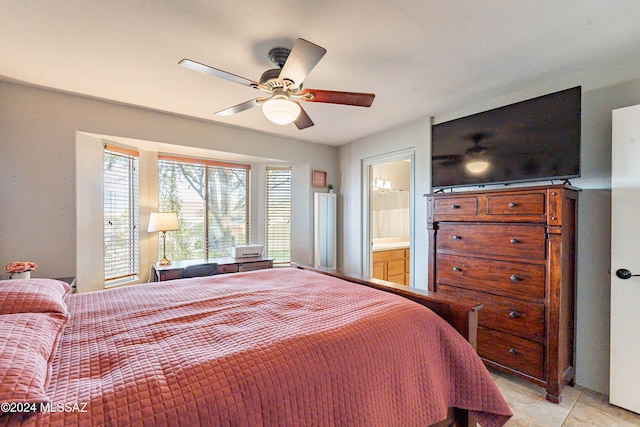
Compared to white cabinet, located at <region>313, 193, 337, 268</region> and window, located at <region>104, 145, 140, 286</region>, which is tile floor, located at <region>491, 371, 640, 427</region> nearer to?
white cabinet, located at <region>313, 193, 337, 268</region>

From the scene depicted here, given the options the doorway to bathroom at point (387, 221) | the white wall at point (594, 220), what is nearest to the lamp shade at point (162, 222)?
the doorway to bathroom at point (387, 221)

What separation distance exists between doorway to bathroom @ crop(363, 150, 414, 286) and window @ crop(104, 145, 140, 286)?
2.98m

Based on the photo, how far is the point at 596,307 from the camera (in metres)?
2.17

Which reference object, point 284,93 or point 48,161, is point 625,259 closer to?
point 284,93

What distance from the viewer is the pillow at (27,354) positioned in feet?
2.24

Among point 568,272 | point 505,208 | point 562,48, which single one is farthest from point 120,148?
point 568,272

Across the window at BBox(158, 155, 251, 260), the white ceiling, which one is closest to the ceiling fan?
the white ceiling

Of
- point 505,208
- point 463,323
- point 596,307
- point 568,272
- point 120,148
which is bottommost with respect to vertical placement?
point 596,307

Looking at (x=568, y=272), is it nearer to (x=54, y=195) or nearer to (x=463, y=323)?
(x=463, y=323)

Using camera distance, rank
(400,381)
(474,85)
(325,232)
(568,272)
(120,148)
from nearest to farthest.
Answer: (400,381) < (568,272) < (474,85) < (120,148) < (325,232)

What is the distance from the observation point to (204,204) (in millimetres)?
3996

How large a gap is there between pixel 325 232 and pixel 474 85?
2.72 metres

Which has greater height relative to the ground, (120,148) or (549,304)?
(120,148)

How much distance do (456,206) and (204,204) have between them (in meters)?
3.20
